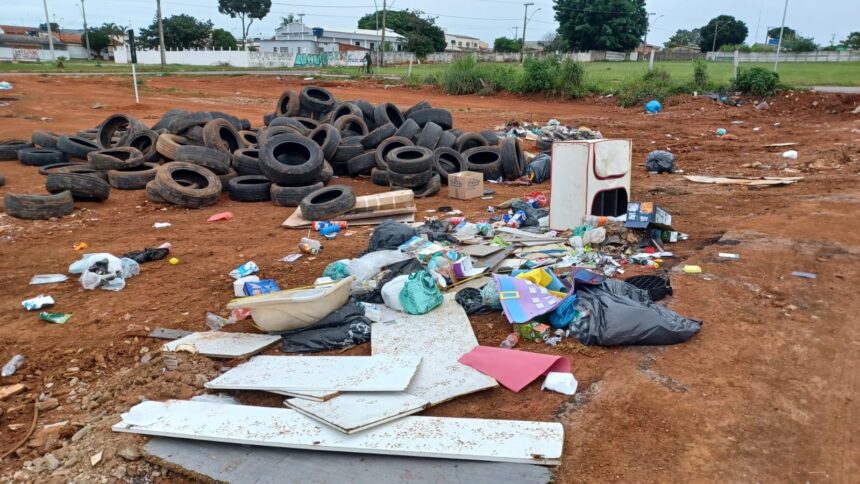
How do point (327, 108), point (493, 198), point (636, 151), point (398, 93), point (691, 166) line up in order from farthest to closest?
point (398, 93), point (636, 151), point (327, 108), point (691, 166), point (493, 198)

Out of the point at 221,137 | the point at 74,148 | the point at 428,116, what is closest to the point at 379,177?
the point at 428,116

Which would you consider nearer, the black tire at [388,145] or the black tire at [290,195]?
the black tire at [290,195]

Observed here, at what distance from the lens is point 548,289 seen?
488 cm

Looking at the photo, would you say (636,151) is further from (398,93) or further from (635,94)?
(398,93)

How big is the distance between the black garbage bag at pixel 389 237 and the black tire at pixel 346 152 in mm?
4379

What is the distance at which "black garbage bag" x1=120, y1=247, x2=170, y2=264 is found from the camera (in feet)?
20.6

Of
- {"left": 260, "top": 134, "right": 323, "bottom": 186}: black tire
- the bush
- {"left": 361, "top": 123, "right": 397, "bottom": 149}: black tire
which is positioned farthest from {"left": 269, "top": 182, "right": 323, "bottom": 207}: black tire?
the bush

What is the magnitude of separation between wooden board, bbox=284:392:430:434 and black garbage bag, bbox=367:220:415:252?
2.95m

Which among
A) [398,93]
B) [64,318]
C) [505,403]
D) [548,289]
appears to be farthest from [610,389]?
[398,93]

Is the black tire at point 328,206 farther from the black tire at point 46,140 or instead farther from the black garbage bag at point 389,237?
the black tire at point 46,140

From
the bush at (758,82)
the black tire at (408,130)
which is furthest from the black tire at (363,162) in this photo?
the bush at (758,82)

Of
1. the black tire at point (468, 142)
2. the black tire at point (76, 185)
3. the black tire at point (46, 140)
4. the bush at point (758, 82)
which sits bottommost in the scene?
the black tire at point (76, 185)

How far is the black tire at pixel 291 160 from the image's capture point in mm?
8891

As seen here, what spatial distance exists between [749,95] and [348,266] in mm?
22541
